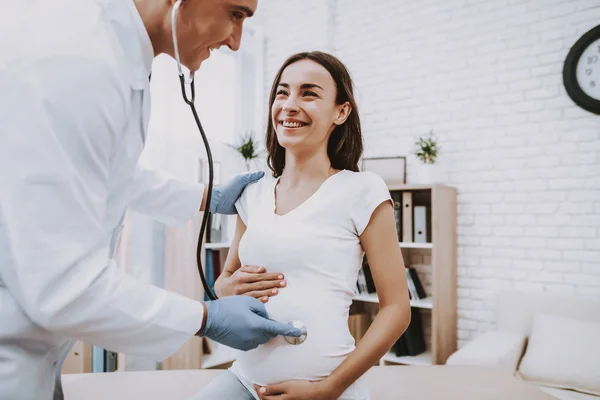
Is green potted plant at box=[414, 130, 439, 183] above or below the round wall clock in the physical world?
below

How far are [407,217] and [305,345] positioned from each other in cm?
217

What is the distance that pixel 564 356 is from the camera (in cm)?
232

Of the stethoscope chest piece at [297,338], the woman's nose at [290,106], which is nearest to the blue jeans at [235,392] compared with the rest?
the stethoscope chest piece at [297,338]

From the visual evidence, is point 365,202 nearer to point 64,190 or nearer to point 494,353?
point 64,190

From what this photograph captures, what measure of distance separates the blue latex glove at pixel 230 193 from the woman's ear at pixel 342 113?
0.29 m

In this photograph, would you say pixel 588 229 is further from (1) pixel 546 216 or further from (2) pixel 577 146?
(2) pixel 577 146

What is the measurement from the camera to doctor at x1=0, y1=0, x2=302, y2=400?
0.67 metres

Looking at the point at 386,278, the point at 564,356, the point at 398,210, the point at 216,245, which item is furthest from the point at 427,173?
the point at 386,278

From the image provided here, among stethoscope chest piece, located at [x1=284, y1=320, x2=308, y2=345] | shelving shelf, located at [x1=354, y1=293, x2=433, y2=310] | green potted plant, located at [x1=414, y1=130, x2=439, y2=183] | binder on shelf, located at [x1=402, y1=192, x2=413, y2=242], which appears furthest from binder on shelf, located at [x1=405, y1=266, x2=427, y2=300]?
stethoscope chest piece, located at [x1=284, y1=320, x2=308, y2=345]

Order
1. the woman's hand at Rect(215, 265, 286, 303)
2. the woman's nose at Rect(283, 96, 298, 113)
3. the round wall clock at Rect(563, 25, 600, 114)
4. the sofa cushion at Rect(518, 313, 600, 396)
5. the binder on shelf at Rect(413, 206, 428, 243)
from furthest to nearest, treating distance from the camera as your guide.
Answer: the binder on shelf at Rect(413, 206, 428, 243) → the round wall clock at Rect(563, 25, 600, 114) → the sofa cushion at Rect(518, 313, 600, 396) → the woman's nose at Rect(283, 96, 298, 113) → the woman's hand at Rect(215, 265, 286, 303)

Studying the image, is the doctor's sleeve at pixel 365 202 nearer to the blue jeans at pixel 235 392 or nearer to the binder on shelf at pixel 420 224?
the blue jeans at pixel 235 392

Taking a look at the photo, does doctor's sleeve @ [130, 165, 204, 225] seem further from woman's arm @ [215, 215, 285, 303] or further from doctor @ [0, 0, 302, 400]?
doctor @ [0, 0, 302, 400]

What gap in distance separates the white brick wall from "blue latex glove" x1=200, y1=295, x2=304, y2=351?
8.03ft

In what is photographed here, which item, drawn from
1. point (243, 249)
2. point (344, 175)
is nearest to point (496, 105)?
point (344, 175)
